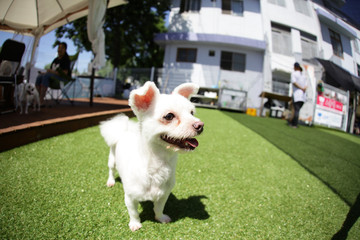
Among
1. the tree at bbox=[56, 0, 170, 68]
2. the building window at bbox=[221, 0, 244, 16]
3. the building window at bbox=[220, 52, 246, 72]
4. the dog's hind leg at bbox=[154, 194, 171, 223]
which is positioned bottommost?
the dog's hind leg at bbox=[154, 194, 171, 223]

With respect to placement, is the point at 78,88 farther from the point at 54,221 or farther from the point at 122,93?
the point at 54,221

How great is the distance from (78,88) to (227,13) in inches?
486

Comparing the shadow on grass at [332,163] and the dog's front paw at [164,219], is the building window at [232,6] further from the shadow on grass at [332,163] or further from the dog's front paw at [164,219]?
the dog's front paw at [164,219]

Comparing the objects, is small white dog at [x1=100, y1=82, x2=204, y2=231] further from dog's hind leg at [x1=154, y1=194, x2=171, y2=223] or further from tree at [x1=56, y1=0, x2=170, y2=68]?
tree at [x1=56, y1=0, x2=170, y2=68]

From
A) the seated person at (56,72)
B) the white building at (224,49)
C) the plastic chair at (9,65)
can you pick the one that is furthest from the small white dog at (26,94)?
the white building at (224,49)

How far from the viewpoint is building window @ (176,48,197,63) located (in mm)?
14930

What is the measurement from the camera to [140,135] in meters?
1.41

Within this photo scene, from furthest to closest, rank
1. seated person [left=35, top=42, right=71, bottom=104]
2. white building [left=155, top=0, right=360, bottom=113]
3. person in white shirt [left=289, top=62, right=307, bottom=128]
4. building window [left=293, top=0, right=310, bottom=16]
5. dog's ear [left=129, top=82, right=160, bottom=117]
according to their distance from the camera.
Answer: white building [left=155, top=0, right=360, bottom=113] < person in white shirt [left=289, top=62, right=307, bottom=128] < seated person [left=35, top=42, right=71, bottom=104] < building window [left=293, top=0, right=310, bottom=16] < dog's ear [left=129, top=82, right=160, bottom=117]

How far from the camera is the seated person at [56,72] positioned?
15.9 ft

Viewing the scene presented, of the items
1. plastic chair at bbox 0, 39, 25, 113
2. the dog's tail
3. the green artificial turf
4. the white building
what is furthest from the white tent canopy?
the white building

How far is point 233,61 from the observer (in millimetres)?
14633

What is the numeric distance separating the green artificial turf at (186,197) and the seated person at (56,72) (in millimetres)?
2537

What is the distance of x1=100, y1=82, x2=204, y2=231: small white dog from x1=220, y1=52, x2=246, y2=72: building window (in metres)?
14.3

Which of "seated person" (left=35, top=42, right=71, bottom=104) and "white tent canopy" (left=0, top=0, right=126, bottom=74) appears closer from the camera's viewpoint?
"white tent canopy" (left=0, top=0, right=126, bottom=74)
